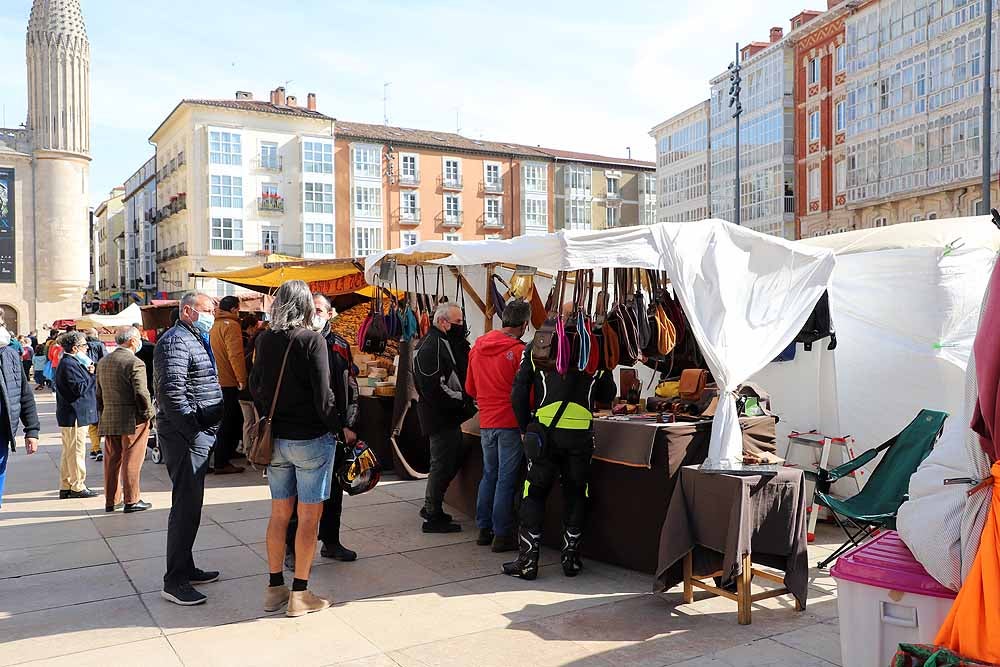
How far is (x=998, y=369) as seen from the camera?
9.07 ft

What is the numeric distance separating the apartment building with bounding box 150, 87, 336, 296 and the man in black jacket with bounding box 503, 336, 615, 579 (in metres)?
43.6

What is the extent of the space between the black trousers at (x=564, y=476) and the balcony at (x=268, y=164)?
149 ft

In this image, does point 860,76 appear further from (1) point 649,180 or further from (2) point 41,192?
(2) point 41,192

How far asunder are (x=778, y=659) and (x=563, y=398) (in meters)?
1.90

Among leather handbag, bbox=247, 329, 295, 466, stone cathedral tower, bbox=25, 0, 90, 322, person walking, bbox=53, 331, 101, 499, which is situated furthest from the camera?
stone cathedral tower, bbox=25, 0, 90, 322

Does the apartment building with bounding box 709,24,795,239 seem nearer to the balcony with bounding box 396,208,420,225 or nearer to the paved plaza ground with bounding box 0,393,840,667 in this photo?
the balcony with bounding box 396,208,420,225

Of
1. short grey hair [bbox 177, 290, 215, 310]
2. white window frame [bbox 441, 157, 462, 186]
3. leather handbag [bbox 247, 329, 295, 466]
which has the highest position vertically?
white window frame [bbox 441, 157, 462, 186]

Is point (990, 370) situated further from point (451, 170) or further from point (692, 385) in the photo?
point (451, 170)

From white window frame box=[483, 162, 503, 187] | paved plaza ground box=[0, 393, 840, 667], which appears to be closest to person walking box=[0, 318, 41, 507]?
paved plaza ground box=[0, 393, 840, 667]

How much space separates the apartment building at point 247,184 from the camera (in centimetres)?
4631

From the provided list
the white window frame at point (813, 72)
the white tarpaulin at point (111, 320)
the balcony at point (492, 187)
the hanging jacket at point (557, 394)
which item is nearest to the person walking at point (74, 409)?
the hanging jacket at point (557, 394)

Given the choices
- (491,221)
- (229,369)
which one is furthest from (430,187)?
(229,369)

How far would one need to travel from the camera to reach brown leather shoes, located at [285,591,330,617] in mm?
4516

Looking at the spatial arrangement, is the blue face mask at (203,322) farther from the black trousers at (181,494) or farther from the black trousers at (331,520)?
the black trousers at (331,520)
